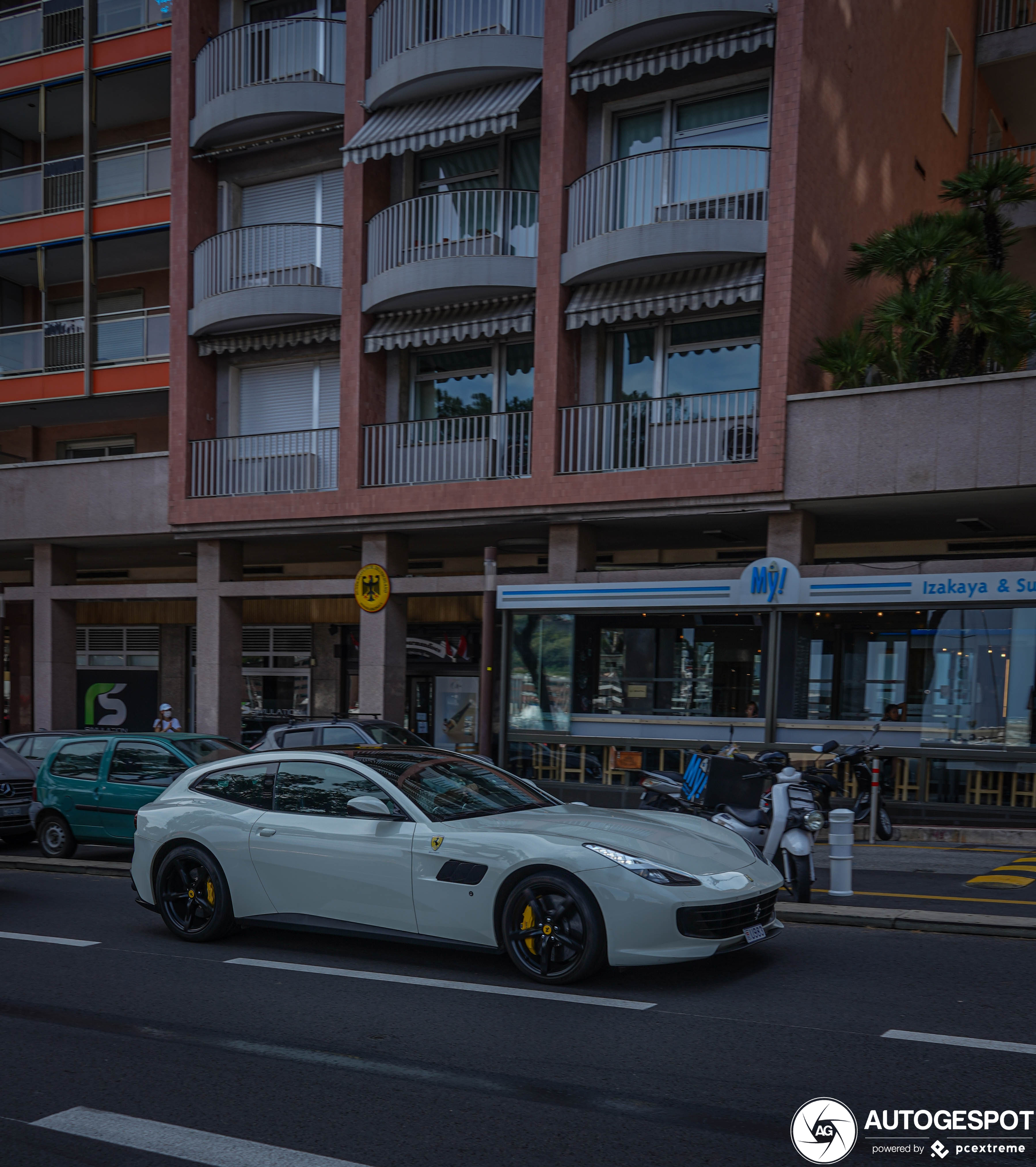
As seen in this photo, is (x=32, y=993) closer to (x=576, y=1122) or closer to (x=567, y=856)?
(x=567, y=856)

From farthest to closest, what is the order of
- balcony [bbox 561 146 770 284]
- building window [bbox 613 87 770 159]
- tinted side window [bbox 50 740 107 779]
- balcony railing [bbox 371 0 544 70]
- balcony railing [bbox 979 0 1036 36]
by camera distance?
balcony railing [bbox 979 0 1036 36], balcony railing [bbox 371 0 544 70], building window [bbox 613 87 770 159], balcony [bbox 561 146 770 284], tinted side window [bbox 50 740 107 779]

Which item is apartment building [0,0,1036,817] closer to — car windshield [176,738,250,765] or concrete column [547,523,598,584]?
concrete column [547,523,598,584]

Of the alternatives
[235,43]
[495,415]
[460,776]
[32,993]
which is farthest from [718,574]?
[235,43]

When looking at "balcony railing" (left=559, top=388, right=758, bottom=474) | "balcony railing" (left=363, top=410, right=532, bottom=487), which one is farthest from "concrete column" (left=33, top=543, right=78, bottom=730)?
"balcony railing" (left=559, top=388, right=758, bottom=474)

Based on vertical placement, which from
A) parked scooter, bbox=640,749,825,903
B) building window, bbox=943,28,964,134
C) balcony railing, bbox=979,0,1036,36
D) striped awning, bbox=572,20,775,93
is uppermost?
balcony railing, bbox=979,0,1036,36

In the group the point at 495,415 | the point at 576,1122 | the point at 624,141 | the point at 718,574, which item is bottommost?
the point at 576,1122

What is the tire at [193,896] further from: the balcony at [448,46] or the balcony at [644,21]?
the balcony at [448,46]

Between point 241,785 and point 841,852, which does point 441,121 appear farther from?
point 841,852

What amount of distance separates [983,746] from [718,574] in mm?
4131

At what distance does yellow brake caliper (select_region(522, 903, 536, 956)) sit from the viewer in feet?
21.7

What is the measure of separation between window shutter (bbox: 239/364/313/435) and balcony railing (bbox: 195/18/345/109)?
5.03 metres

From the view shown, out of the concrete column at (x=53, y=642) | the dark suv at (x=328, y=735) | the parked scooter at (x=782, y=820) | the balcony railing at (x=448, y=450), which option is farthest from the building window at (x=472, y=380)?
the parked scooter at (x=782, y=820)

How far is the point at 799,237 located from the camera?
1647 cm

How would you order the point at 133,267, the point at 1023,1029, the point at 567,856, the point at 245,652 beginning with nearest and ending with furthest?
the point at 1023,1029
the point at 567,856
the point at 133,267
the point at 245,652
